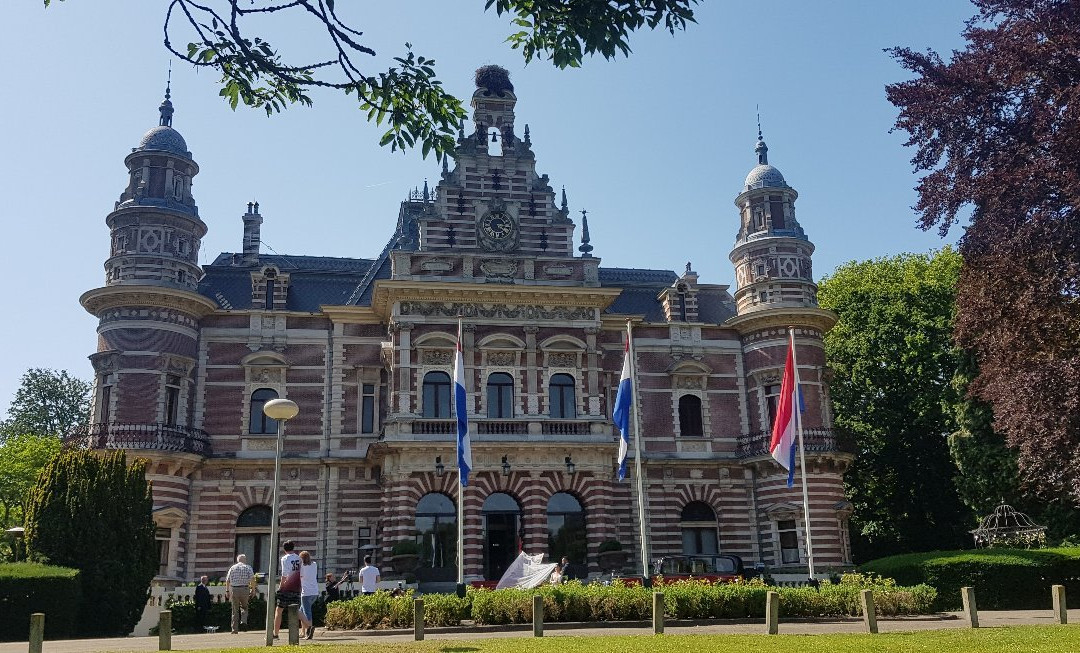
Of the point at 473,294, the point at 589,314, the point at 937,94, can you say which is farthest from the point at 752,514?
the point at 937,94

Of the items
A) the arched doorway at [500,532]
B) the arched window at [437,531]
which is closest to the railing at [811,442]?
the arched doorway at [500,532]

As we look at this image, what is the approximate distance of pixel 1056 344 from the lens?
2414cm

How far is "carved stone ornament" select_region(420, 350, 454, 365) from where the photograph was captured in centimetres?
3572

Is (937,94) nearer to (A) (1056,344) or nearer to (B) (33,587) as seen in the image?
(A) (1056,344)

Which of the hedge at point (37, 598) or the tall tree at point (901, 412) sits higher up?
the tall tree at point (901, 412)

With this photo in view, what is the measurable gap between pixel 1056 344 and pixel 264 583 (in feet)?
81.2

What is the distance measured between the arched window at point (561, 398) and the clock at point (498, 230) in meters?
5.40

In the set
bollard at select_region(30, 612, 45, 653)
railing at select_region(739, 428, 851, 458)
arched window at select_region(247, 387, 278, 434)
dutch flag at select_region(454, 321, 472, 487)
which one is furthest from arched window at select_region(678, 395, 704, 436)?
bollard at select_region(30, 612, 45, 653)

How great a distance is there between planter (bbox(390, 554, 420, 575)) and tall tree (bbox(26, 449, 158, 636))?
308 inches

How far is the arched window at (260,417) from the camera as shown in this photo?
36.9m

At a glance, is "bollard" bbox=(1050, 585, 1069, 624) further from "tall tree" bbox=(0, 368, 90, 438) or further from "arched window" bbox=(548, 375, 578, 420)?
"tall tree" bbox=(0, 368, 90, 438)

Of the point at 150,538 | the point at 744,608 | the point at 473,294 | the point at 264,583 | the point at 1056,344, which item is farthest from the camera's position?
the point at 473,294

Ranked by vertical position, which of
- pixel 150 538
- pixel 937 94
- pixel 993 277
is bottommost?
pixel 150 538

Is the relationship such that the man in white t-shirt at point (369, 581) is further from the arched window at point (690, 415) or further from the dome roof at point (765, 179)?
the dome roof at point (765, 179)
